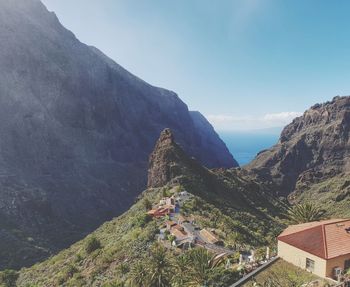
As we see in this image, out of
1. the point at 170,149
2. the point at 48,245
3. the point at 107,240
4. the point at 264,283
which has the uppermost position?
the point at 170,149

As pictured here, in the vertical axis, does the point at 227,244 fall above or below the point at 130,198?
above

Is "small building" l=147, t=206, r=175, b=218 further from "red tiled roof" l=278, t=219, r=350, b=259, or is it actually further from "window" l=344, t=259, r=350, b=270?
"window" l=344, t=259, r=350, b=270

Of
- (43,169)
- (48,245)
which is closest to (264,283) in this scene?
(48,245)

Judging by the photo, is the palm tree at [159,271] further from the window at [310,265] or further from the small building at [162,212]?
the small building at [162,212]

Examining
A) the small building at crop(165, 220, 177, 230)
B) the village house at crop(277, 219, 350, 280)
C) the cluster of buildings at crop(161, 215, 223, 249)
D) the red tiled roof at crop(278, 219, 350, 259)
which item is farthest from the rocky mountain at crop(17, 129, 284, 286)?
the red tiled roof at crop(278, 219, 350, 259)

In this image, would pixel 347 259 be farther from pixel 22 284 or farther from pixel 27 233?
pixel 27 233

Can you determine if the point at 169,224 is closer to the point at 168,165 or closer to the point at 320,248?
the point at 320,248
